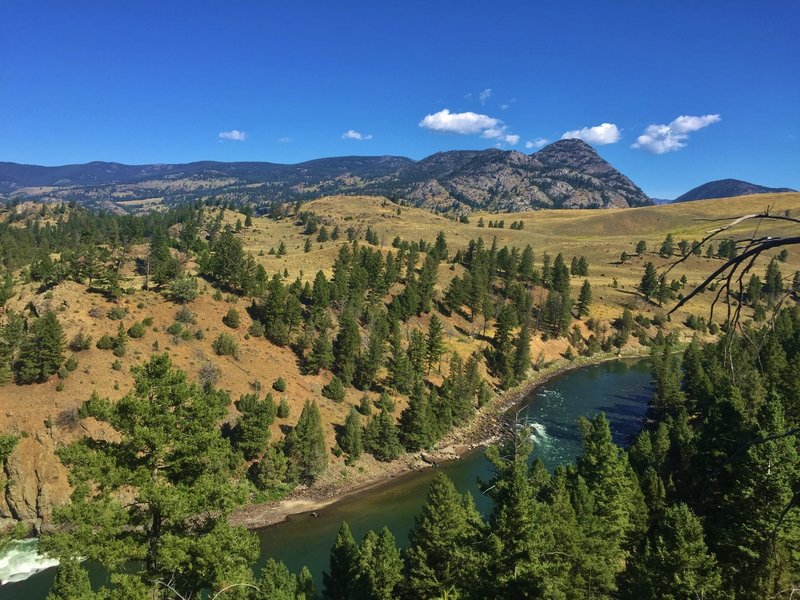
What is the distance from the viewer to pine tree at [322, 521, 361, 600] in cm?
3136

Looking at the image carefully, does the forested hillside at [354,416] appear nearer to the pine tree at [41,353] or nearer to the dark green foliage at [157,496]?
the dark green foliage at [157,496]

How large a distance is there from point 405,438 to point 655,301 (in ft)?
307

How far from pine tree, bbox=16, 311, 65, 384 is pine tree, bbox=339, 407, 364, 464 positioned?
32376 millimetres

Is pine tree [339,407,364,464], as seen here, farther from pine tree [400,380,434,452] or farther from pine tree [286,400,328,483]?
pine tree [400,380,434,452]

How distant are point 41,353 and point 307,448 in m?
29.5

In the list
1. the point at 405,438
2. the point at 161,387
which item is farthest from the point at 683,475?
the point at 161,387

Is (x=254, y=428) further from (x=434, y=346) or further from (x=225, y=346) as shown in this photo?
(x=434, y=346)

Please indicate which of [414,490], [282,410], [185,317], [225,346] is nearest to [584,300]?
[414,490]

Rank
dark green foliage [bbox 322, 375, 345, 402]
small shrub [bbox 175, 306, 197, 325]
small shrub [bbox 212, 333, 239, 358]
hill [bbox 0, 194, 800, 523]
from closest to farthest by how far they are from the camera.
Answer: hill [bbox 0, 194, 800, 523], small shrub [bbox 212, 333, 239, 358], dark green foliage [bbox 322, 375, 345, 402], small shrub [bbox 175, 306, 197, 325]

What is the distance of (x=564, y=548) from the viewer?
24.9 m

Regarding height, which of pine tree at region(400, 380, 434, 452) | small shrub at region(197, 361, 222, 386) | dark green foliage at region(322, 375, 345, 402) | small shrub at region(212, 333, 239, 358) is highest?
small shrub at region(212, 333, 239, 358)

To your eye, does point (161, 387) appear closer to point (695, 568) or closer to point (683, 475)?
point (695, 568)

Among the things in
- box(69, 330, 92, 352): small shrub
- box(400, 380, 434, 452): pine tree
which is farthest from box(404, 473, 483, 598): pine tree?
box(69, 330, 92, 352): small shrub

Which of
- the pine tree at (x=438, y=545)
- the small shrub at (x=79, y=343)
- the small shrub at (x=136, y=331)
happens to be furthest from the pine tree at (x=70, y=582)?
Result: the small shrub at (x=136, y=331)
